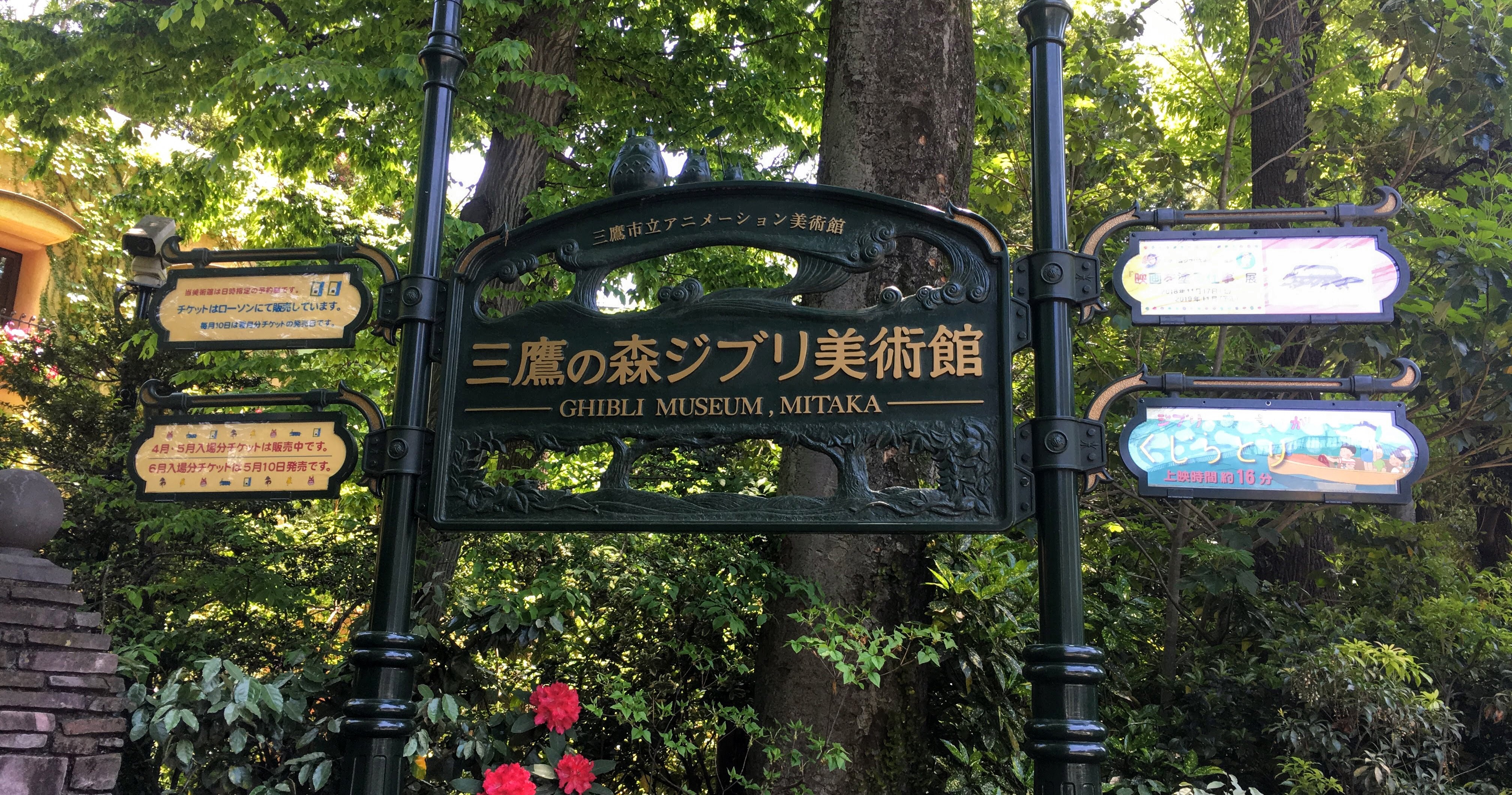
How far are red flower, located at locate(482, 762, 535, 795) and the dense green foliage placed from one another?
0.45 m

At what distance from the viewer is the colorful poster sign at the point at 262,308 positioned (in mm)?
3902

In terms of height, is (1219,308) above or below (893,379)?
above

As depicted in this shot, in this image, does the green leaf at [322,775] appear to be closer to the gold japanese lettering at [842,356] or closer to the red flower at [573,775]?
the red flower at [573,775]

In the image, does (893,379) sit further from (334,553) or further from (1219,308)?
(334,553)

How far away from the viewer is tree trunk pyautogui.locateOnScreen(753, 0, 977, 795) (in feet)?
14.8

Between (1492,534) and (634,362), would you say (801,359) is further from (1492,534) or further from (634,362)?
(1492,534)

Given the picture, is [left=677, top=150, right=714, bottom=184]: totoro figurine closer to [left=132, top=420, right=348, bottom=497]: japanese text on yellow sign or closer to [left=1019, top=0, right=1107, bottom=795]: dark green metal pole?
[left=1019, top=0, right=1107, bottom=795]: dark green metal pole

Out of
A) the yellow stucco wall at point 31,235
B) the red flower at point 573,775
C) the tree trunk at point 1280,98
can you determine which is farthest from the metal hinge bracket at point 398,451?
the yellow stucco wall at point 31,235

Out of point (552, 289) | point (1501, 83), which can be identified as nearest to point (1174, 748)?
point (1501, 83)

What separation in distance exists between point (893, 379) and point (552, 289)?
4528 millimetres

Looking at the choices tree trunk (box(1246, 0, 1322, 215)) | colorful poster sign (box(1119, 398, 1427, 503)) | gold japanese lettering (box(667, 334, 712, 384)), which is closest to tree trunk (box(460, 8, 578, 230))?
gold japanese lettering (box(667, 334, 712, 384))

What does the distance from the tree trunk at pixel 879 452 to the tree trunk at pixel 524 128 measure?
312 centimetres

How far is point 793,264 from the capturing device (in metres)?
8.95

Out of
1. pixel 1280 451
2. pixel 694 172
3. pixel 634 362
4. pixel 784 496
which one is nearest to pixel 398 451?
pixel 634 362
